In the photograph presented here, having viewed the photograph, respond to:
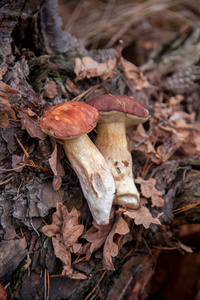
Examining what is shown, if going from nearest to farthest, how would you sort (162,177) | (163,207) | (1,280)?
1. (1,280)
2. (163,207)
3. (162,177)

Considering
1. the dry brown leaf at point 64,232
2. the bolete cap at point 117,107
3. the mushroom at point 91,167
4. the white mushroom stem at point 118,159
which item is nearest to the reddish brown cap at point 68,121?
the mushroom at point 91,167

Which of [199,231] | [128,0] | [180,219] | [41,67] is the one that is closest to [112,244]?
[180,219]

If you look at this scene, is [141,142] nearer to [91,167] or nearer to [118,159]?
[118,159]

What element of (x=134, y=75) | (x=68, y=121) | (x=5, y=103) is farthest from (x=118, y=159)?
(x=134, y=75)

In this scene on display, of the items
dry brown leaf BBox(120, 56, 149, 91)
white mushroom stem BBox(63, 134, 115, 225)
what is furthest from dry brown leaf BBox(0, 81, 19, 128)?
dry brown leaf BBox(120, 56, 149, 91)

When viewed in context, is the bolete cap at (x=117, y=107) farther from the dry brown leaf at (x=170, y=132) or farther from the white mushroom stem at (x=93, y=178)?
the dry brown leaf at (x=170, y=132)

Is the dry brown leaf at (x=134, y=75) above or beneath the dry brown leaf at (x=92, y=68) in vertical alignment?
beneath

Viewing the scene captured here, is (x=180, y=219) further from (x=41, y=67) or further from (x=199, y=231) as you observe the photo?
(x=41, y=67)
